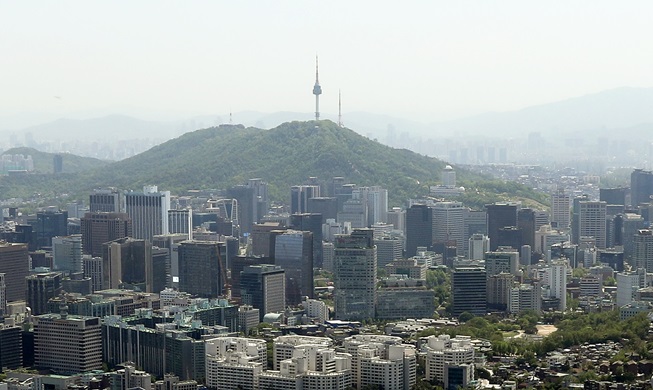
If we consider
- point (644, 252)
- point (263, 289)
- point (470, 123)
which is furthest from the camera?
point (470, 123)

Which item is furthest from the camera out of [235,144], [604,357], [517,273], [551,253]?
[235,144]

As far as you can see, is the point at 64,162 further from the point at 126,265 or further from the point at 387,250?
the point at 126,265

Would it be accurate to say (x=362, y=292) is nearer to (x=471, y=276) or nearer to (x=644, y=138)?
(x=471, y=276)

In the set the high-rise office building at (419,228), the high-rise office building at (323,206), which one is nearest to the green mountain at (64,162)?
the high-rise office building at (323,206)

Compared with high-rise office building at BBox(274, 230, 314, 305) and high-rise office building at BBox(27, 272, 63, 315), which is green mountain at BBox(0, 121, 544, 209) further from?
high-rise office building at BBox(27, 272, 63, 315)

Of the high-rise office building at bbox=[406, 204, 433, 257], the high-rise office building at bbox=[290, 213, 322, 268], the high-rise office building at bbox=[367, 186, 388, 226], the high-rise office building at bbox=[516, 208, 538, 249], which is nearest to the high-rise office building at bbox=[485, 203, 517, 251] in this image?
the high-rise office building at bbox=[516, 208, 538, 249]

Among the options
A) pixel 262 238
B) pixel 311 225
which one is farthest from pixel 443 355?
pixel 311 225

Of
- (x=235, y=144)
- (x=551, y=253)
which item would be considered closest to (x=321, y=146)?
(x=235, y=144)
